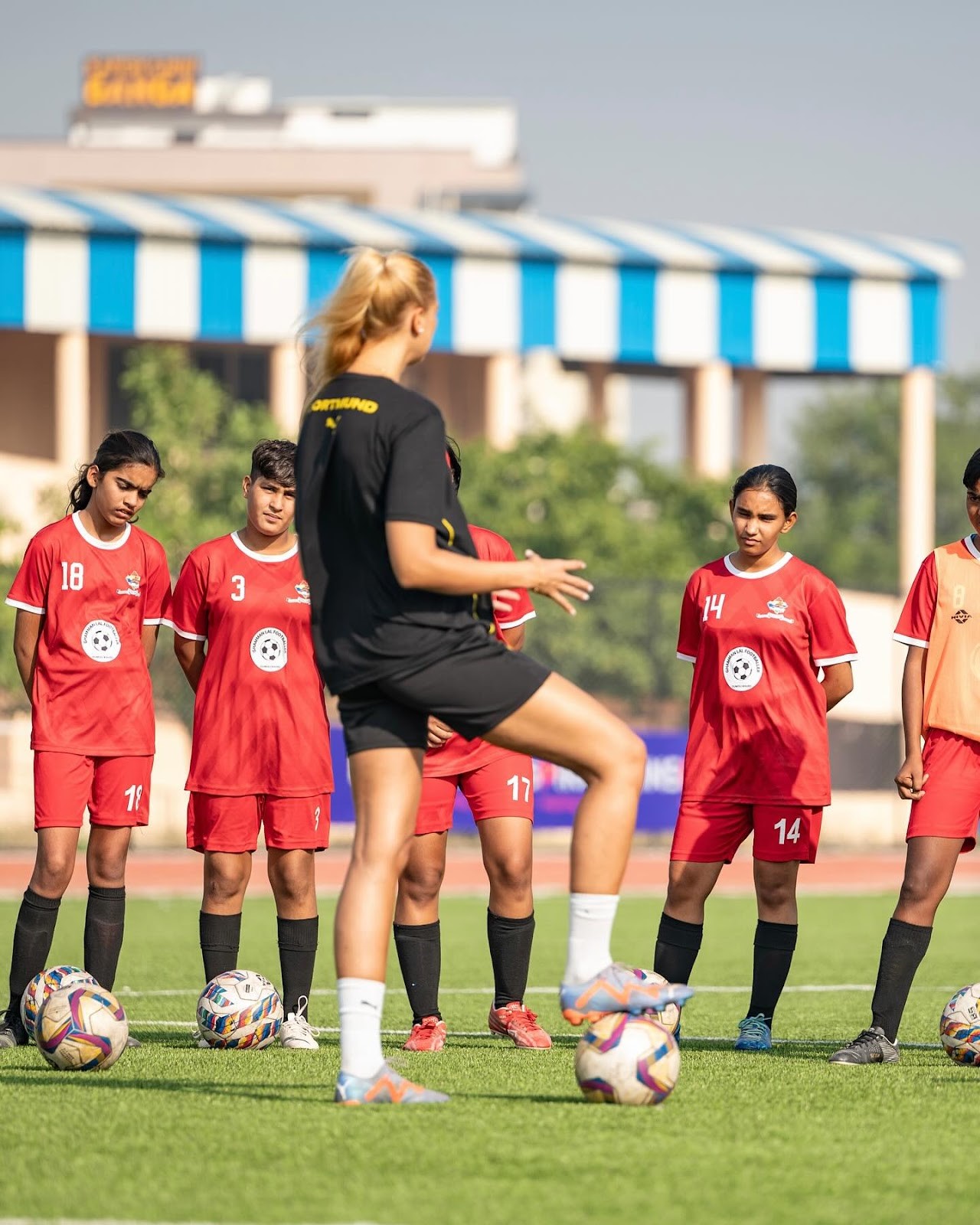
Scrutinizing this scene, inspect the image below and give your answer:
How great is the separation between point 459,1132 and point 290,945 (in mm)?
2546

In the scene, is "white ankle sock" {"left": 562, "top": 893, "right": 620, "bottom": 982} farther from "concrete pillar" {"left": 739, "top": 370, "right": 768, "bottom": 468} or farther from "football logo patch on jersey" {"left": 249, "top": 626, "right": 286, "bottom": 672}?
"concrete pillar" {"left": 739, "top": 370, "right": 768, "bottom": 468}

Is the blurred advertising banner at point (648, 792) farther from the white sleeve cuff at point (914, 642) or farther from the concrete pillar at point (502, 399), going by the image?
the white sleeve cuff at point (914, 642)

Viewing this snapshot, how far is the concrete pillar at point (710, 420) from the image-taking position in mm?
31750

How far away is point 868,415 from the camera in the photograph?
2714 inches

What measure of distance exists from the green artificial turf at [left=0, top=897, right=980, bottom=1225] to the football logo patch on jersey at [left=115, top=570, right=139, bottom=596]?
1.69 metres

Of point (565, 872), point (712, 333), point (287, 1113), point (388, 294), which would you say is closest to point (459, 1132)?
point (287, 1113)

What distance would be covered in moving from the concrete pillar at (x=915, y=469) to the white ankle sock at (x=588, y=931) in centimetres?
2727

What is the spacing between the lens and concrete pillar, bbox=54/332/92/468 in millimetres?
29094

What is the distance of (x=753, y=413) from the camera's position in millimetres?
34531

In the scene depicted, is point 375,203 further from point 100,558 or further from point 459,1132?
point 459,1132

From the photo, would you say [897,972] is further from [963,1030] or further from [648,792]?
[648,792]

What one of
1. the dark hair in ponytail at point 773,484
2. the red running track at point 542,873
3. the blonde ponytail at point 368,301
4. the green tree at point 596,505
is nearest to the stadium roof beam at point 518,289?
the green tree at point 596,505

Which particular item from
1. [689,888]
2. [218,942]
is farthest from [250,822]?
[689,888]

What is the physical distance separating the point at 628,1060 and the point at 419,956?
2.07 metres
